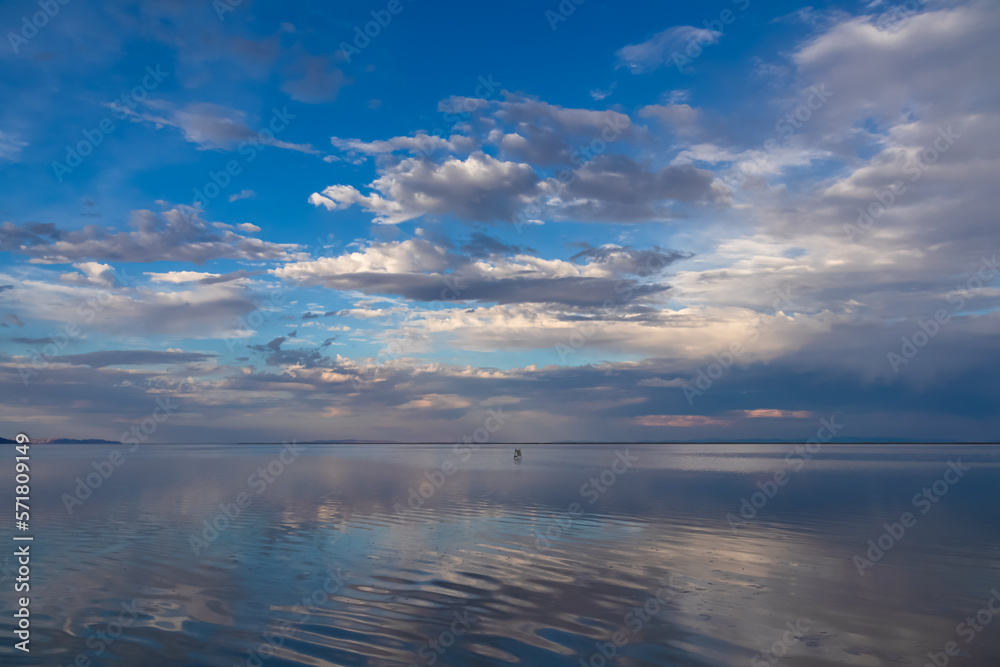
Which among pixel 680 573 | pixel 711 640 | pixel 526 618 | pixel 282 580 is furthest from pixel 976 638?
pixel 282 580

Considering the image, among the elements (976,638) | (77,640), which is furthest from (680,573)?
(77,640)

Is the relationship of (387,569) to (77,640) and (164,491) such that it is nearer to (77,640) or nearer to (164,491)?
(77,640)

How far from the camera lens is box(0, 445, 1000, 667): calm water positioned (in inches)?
502

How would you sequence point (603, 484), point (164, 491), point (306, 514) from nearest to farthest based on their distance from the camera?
point (306, 514) < point (164, 491) < point (603, 484)

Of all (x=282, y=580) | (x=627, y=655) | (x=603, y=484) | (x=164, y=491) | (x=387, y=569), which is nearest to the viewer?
(x=627, y=655)

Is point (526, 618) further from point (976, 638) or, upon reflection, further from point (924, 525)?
point (924, 525)

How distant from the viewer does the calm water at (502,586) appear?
12.7 m

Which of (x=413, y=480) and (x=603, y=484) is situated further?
(x=413, y=480)

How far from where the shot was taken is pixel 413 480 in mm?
57125

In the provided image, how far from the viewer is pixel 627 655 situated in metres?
12.4

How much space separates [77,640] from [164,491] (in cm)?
3705

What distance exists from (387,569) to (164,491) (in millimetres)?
34585

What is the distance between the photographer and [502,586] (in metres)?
17.6

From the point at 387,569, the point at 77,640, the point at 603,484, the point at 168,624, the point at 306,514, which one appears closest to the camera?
the point at 77,640
